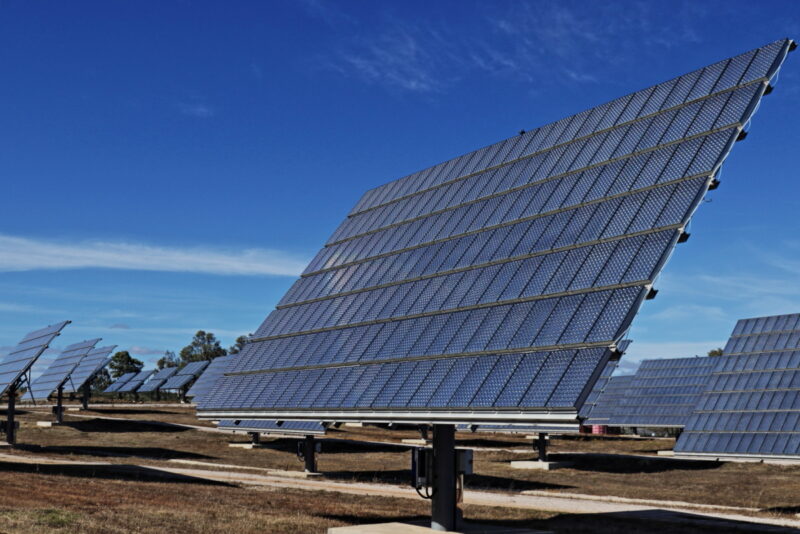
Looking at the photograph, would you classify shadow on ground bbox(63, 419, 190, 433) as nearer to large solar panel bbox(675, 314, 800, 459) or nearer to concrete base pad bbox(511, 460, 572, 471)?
concrete base pad bbox(511, 460, 572, 471)

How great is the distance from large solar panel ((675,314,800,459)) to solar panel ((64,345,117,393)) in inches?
2376

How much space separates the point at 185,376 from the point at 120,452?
72.6m

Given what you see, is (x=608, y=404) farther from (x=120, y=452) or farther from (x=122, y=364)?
(x=122, y=364)

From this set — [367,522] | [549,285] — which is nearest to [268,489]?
[367,522]

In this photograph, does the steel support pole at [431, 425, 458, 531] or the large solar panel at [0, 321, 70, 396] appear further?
the large solar panel at [0, 321, 70, 396]

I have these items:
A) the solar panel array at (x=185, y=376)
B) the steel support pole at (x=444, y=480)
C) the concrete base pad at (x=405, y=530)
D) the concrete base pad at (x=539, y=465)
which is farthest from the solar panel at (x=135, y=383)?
the steel support pole at (x=444, y=480)

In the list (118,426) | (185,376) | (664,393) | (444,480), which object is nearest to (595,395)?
(664,393)

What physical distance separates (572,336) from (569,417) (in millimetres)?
2448

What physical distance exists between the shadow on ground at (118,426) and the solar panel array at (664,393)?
152 ft

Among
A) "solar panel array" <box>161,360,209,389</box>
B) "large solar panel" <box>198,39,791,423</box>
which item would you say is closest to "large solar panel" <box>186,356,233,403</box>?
"solar panel array" <box>161,360,209,389</box>

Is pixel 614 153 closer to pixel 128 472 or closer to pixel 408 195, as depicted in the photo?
pixel 408 195

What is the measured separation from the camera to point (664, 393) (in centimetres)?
8381

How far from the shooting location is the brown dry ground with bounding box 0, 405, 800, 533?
25.7 metres

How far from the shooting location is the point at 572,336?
1923 centimetres
